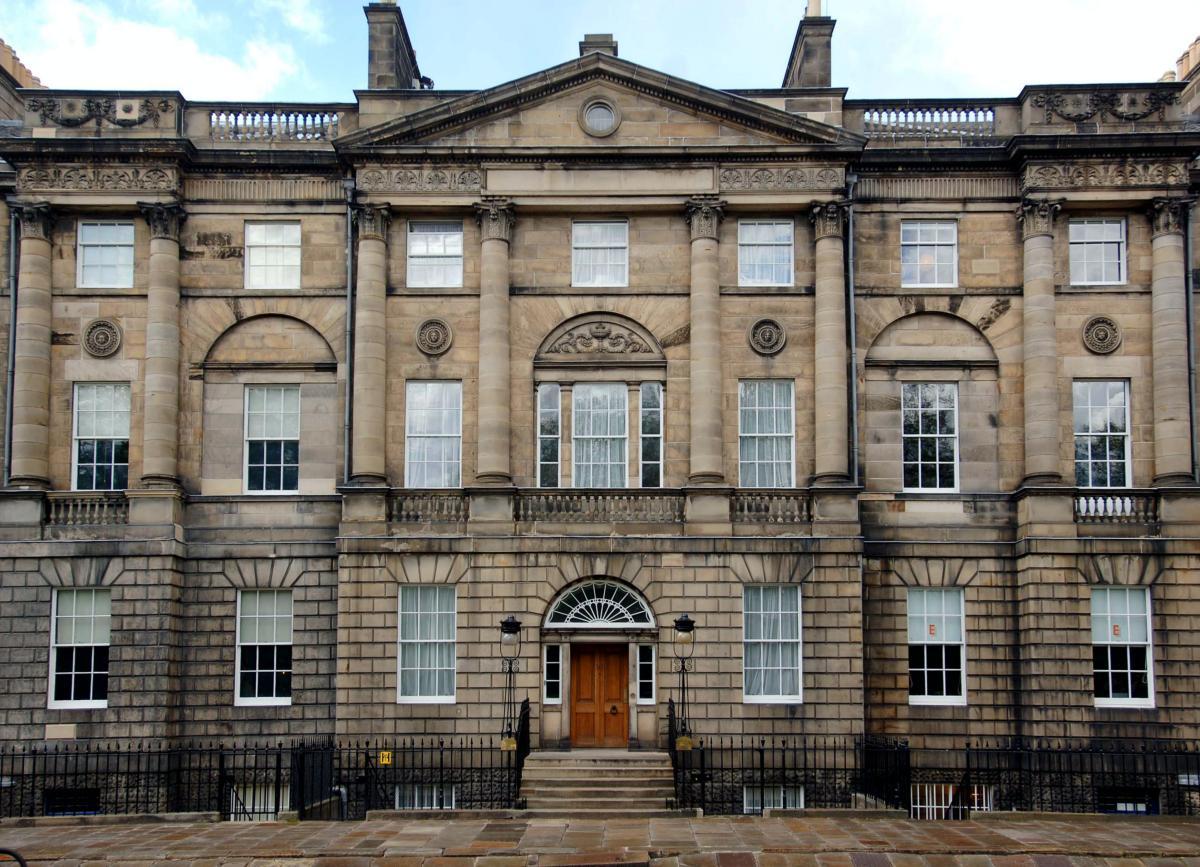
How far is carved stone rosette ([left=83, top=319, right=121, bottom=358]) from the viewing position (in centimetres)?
2694

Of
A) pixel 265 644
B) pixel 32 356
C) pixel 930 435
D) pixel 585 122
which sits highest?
pixel 585 122

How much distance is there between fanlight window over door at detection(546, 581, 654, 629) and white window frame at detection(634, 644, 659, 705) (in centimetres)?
53

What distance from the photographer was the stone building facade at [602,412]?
25.6 m

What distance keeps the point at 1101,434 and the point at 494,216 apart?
43.7 feet

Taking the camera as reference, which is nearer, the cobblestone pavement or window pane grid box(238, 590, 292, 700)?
the cobblestone pavement

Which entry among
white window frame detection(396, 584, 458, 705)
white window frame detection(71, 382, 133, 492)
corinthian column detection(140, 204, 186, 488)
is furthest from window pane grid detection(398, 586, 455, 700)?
white window frame detection(71, 382, 133, 492)

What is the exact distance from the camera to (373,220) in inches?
1058

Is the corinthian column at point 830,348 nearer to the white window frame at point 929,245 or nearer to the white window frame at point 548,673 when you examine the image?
the white window frame at point 929,245

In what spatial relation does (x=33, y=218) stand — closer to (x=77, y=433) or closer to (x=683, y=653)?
(x=77, y=433)

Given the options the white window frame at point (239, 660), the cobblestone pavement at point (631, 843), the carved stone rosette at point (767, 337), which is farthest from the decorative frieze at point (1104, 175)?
the white window frame at point (239, 660)

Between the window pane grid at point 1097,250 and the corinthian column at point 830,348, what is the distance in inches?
195

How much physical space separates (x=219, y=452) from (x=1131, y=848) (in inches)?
727

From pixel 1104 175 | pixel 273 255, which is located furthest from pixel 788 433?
pixel 273 255

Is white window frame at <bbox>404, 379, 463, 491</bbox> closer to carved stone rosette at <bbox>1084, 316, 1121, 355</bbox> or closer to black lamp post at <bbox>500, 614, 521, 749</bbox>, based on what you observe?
black lamp post at <bbox>500, 614, 521, 749</bbox>
